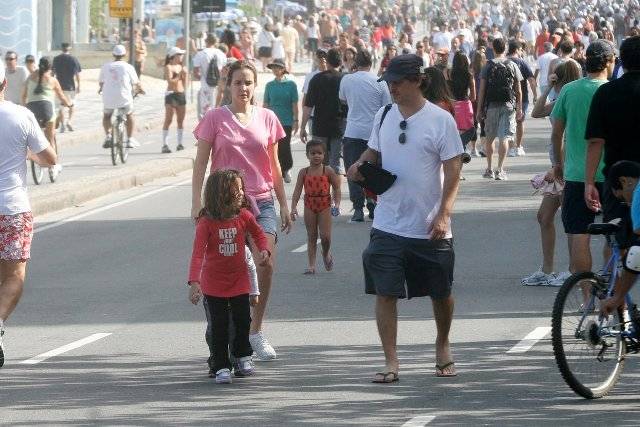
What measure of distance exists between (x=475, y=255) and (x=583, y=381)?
22.3 feet

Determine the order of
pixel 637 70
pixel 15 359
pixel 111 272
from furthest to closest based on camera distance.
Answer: pixel 111 272, pixel 15 359, pixel 637 70

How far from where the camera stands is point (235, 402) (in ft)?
30.0

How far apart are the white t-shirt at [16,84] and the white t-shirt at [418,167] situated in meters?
17.2

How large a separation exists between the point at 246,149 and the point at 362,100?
8098mm

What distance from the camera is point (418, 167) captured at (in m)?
9.42

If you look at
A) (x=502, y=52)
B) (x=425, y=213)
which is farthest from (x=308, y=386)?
(x=502, y=52)

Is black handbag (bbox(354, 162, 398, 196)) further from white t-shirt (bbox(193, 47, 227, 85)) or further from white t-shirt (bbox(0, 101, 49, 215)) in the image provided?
white t-shirt (bbox(193, 47, 227, 85))

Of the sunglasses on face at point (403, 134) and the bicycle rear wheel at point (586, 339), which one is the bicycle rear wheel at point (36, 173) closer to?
the sunglasses on face at point (403, 134)

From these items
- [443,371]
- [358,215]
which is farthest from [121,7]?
[443,371]

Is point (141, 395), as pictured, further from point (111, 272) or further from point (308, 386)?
point (111, 272)

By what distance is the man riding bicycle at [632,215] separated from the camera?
855 cm

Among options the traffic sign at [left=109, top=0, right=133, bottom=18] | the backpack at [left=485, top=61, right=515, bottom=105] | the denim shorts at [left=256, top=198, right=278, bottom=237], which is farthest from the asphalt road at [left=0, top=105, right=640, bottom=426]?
the traffic sign at [left=109, top=0, right=133, bottom=18]

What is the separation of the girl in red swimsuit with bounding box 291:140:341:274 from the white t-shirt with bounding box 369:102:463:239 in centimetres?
519

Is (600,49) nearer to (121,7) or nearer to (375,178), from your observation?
(375,178)
